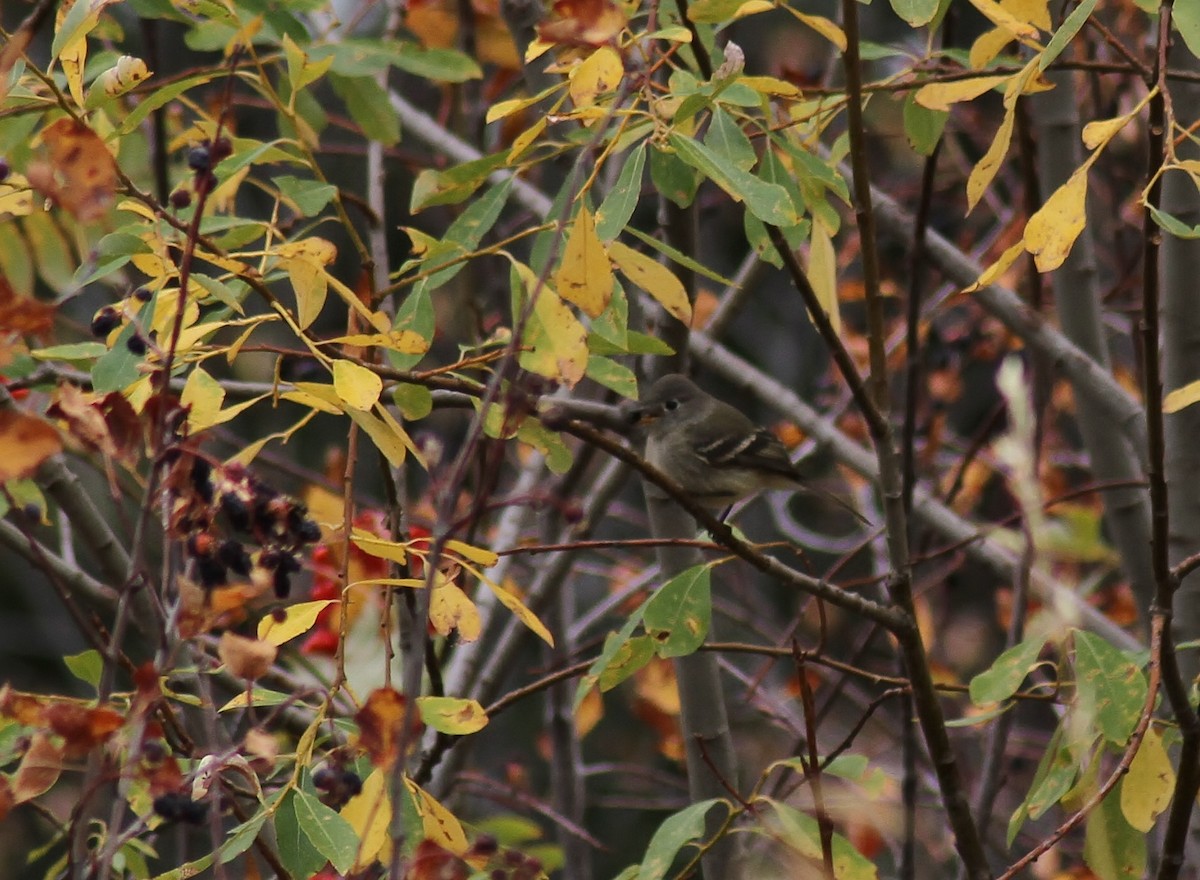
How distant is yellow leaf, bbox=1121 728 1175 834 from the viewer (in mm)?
2012

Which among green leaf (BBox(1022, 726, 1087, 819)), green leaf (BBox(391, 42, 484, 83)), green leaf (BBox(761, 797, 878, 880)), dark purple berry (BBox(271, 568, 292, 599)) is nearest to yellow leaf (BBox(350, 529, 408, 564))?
dark purple berry (BBox(271, 568, 292, 599))

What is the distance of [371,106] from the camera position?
2936 millimetres

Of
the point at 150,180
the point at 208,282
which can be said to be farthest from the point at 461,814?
the point at 208,282

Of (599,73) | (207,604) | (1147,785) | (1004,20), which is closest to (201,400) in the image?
(207,604)

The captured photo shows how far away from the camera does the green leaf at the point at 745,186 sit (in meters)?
1.79

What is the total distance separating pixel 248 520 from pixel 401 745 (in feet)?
1.62

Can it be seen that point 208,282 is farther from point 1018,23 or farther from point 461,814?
point 461,814

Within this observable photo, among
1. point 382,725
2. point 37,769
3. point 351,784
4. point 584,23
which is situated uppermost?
point 584,23

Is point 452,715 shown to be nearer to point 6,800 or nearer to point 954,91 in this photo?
point 6,800

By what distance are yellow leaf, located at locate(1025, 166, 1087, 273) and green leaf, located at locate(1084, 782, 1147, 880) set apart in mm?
886

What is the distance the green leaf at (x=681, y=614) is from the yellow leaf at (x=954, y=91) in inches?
32.0

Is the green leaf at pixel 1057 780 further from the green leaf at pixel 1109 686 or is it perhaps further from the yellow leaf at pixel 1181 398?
the yellow leaf at pixel 1181 398

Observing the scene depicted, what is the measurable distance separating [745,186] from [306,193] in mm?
805

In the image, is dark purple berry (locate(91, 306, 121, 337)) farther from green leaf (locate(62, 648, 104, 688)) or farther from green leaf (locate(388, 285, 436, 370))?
green leaf (locate(62, 648, 104, 688))
